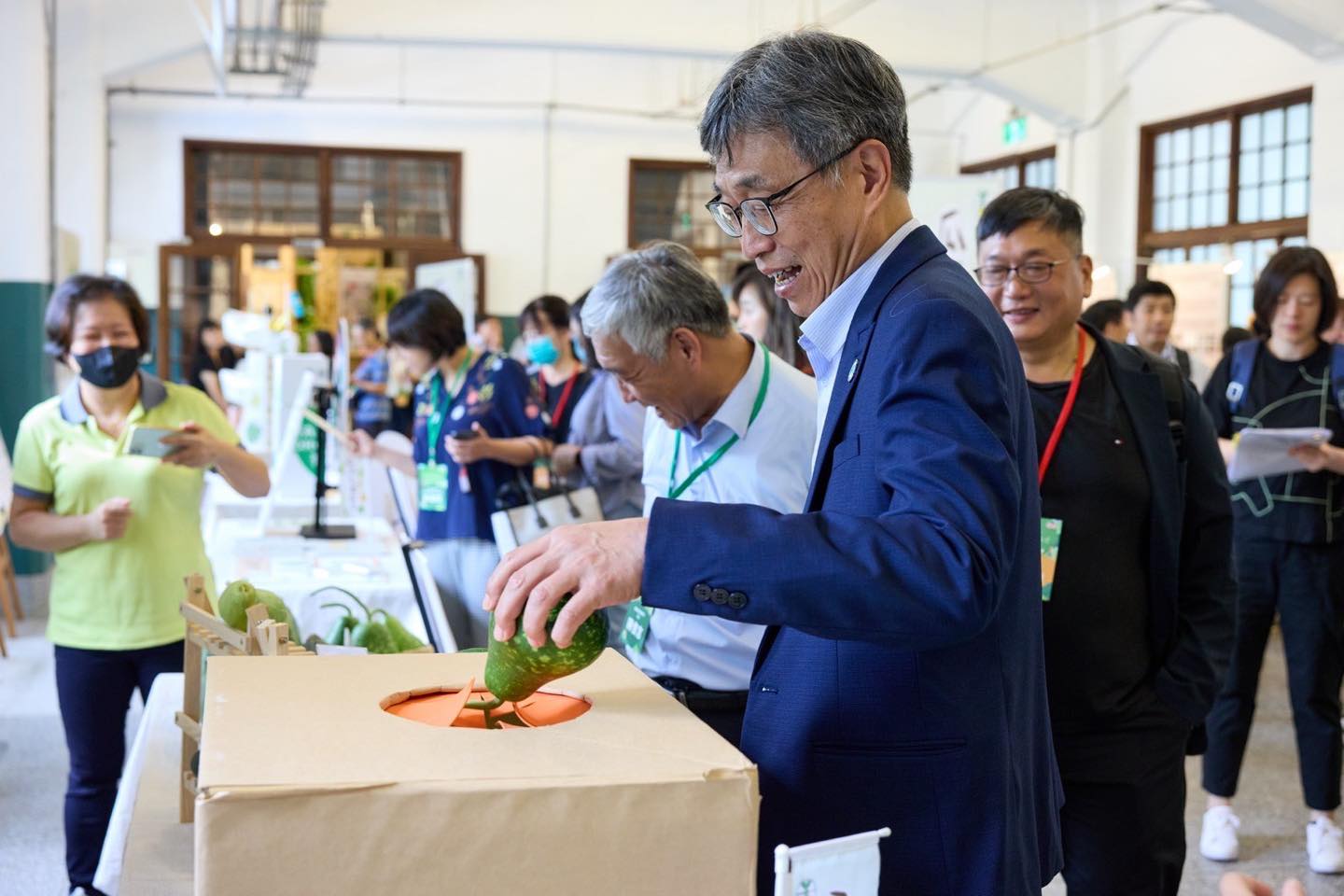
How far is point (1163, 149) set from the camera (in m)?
11.7

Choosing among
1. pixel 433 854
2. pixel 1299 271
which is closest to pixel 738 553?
pixel 433 854

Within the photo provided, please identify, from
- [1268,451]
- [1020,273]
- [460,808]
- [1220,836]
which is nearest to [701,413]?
[1020,273]

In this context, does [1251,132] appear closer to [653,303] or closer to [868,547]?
[653,303]

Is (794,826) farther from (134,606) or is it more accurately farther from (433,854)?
(134,606)

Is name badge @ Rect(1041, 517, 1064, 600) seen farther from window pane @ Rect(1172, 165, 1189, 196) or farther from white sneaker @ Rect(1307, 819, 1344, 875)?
window pane @ Rect(1172, 165, 1189, 196)

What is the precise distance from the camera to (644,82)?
1486cm

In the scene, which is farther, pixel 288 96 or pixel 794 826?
pixel 288 96

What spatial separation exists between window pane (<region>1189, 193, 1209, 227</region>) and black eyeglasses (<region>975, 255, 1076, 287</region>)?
9820 mm

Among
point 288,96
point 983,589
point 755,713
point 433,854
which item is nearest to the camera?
point 433,854

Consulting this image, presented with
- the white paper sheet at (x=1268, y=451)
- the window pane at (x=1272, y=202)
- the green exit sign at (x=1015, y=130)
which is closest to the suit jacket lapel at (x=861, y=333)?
the white paper sheet at (x=1268, y=451)

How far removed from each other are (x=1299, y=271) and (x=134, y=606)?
10.6 ft

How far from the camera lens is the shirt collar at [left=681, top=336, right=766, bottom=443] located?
214 centimetres

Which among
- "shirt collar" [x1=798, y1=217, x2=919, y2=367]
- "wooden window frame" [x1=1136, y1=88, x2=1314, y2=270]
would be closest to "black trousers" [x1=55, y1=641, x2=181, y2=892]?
"shirt collar" [x1=798, y1=217, x2=919, y2=367]

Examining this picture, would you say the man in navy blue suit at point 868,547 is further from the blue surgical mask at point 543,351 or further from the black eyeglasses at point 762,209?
the blue surgical mask at point 543,351
